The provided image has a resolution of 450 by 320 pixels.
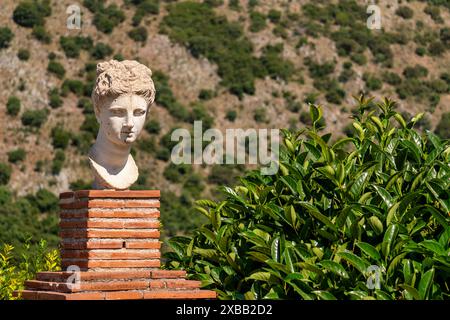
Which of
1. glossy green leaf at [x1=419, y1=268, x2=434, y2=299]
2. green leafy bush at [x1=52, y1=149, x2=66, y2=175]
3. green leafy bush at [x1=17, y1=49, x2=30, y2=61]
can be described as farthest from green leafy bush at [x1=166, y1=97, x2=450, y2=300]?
green leafy bush at [x1=17, y1=49, x2=30, y2=61]

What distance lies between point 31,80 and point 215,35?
9.40 m

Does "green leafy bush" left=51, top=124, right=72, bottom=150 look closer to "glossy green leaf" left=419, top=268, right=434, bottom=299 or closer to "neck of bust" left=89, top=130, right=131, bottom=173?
"neck of bust" left=89, top=130, right=131, bottom=173

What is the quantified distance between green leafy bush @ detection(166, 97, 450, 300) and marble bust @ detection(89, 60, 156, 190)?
3.82ft

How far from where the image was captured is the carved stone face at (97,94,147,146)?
10.2 m

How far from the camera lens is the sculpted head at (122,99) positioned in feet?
33.6

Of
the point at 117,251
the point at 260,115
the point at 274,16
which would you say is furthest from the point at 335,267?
the point at 274,16

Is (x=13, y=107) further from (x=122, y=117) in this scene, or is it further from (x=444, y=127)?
(x=122, y=117)

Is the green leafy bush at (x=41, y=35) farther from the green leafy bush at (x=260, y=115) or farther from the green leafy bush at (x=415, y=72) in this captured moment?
the green leafy bush at (x=415, y=72)

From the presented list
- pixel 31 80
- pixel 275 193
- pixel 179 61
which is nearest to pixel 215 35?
pixel 179 61

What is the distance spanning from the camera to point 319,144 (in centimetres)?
1116

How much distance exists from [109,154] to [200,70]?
41.0 metres

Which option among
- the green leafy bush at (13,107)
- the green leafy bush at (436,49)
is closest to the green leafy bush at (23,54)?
the green leafy bush at (13,107)
